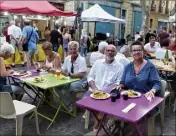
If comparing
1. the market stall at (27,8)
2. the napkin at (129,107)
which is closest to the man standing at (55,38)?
the market stall at (27,8)

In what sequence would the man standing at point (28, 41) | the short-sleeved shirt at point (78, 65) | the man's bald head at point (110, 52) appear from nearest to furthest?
1. the man's bald head at point (110, 52)
2. the short-sleeved shirt at point (78, 65)
3. the man standing at point (28, 41)

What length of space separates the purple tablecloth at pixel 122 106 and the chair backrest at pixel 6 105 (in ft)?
2.78

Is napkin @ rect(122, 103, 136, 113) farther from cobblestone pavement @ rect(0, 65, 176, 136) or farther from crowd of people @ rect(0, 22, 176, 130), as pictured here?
cobblestone pavement @ rect(0, 65, 176, 136)

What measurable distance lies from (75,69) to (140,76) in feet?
4.63

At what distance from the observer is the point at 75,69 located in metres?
4.46

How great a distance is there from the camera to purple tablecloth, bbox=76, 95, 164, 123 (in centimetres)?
248

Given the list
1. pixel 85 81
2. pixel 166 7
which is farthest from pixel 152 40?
pixel 166 7

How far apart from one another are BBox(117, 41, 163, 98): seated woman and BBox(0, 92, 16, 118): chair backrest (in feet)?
4.58

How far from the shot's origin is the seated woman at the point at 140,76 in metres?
3.37

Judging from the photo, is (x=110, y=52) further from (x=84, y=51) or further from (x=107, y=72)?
(x=84, y=51)

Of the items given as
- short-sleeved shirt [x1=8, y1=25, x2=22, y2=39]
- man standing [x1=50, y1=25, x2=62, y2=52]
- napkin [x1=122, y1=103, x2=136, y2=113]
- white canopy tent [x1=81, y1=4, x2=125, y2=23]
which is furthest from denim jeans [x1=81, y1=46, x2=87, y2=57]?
napkin [x1=122, y1=103, x2=136, y2=113]

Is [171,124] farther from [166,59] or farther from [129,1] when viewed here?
[129,1]

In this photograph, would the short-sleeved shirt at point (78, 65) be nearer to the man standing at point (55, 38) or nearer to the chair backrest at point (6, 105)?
the chair backrest at point (6, 105)

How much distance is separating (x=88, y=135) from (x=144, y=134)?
0.78 m
